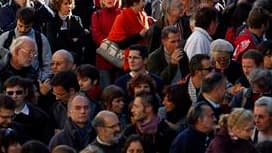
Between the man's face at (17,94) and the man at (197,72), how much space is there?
178 centimetres

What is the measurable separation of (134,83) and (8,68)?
1779mm

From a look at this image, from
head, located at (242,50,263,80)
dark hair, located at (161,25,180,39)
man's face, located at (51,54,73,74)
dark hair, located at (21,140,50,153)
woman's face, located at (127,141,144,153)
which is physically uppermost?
dark hair, located at (161,25,180,39)

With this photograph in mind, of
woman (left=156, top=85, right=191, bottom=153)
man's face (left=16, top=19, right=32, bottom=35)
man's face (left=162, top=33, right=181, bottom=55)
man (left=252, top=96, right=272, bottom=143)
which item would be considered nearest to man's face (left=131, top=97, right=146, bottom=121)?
woman (left=156, top=85, right=191, bottom=153)

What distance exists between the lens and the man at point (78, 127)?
509 inches

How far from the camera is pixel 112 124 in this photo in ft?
41.0

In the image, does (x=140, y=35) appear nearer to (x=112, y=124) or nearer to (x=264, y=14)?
(x=264, y=14)

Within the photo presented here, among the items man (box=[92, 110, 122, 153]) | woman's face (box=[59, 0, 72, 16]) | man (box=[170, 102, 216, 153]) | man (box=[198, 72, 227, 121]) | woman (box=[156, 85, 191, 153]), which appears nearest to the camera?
man (box=[170, 102, 216, 153])

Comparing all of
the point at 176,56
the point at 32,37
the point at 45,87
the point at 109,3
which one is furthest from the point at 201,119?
the point at 109,3

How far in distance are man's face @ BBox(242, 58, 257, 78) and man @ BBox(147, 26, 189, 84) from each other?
1047 mm

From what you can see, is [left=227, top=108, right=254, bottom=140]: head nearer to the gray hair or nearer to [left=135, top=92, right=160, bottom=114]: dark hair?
the gray hair

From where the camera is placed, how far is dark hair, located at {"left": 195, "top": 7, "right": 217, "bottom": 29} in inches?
590

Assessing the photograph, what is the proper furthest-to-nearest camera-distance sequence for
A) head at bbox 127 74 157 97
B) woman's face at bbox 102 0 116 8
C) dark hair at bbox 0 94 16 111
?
woman's face at bbox 102 0 116 8 → head at bbox 127 74 157 97 → dark hair at bbox 0 94 16 111

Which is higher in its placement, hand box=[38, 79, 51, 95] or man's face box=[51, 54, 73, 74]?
man's face box=[51, 54, 73, 74]

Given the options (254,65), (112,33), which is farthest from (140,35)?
(254,65)
